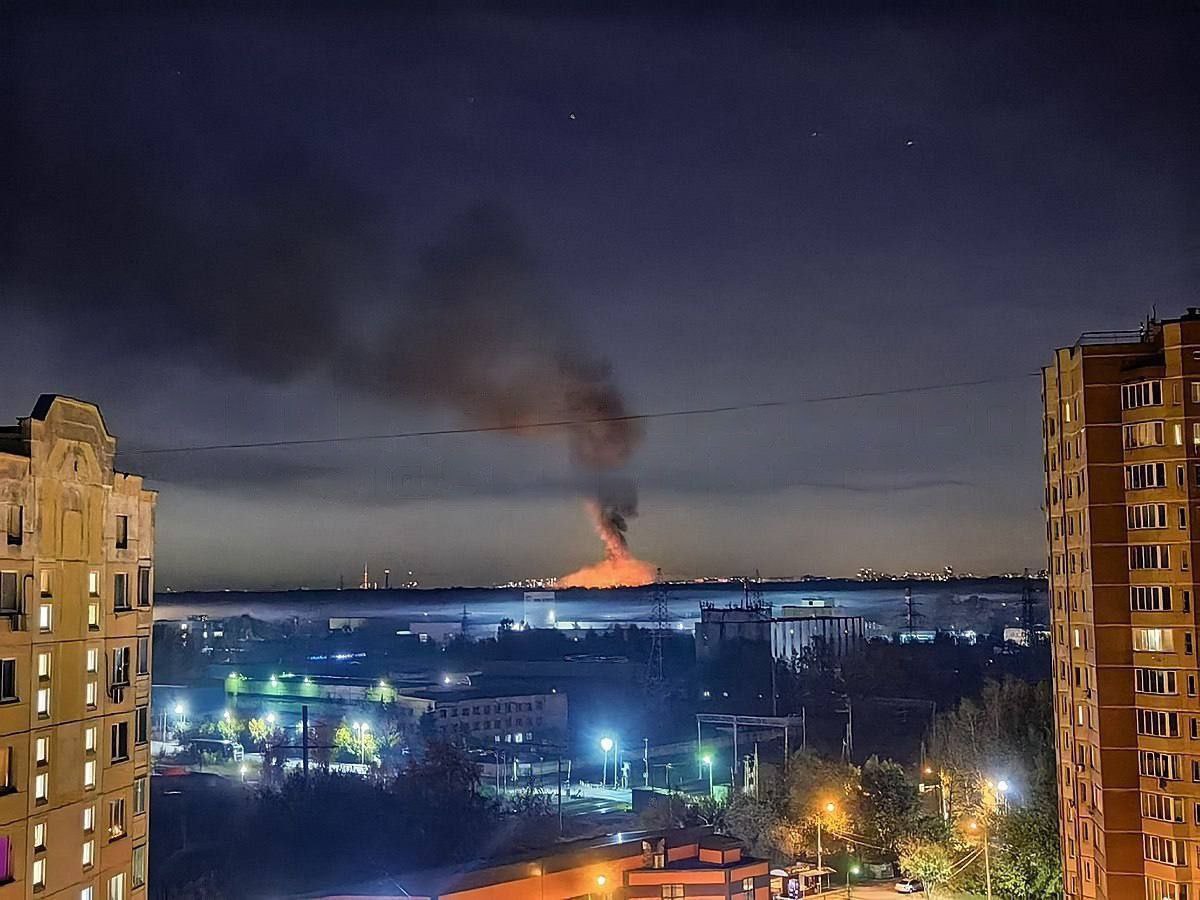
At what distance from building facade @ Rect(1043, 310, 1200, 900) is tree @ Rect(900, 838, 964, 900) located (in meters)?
5.97

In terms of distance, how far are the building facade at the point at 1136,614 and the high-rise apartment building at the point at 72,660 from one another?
990 centimetres

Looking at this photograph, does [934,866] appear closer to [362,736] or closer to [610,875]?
[610,875]

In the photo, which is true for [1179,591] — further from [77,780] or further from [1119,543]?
[77,780]

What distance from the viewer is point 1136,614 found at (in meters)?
12.6

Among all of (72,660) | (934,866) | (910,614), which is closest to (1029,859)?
(934,866)

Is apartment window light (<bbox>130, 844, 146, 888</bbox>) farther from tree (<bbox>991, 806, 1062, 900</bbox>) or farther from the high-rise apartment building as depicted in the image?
tree (<bbox>991, 806, 1062, 900</bbox>)

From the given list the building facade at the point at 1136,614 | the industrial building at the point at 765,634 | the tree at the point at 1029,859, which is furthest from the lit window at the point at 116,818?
the industrial building at the point at 765,634

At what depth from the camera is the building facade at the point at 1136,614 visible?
12.1 metres

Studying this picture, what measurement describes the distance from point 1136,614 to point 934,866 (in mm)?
8353

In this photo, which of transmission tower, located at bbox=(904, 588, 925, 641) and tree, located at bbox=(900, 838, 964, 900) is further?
transmission tower, located at bbox=(904, 588, 925, 641)

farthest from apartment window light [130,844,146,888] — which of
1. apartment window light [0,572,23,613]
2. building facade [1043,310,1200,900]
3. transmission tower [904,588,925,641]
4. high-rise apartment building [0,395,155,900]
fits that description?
transmission tower [904,588,925,641]

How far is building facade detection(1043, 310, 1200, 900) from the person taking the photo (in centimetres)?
1210

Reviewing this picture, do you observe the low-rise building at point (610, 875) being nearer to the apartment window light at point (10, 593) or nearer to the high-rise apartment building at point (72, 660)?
the high-rise apartment building at point (72, 660)

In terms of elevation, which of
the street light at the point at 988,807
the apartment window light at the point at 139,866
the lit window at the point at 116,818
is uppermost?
the lit window at the point at 116,818
